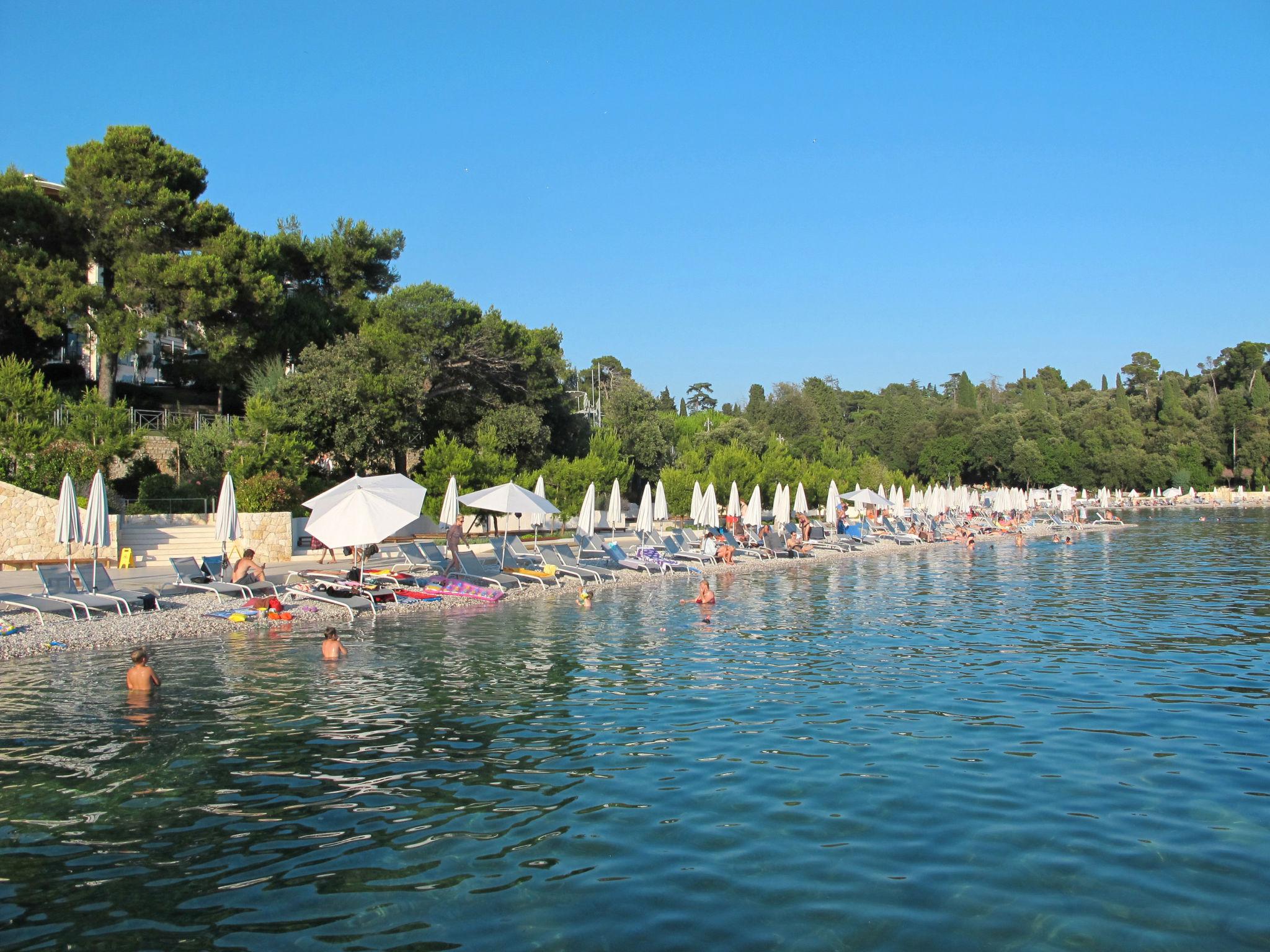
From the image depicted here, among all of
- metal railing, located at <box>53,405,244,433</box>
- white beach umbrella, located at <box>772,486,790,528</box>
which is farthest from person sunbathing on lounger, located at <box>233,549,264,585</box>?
white beach umbrella, located at <box>772,486,790,528</box>

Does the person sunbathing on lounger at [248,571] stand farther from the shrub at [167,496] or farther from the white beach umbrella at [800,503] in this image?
the white beach umbrella at [800,503]

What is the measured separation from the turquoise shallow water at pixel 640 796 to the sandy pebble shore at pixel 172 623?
68 cm

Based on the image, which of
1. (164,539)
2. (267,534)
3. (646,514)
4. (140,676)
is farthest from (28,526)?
(646,514)

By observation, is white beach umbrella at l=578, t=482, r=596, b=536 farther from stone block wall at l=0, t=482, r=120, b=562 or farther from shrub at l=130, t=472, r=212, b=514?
stone block wall at l=0, t=482, r=120, b=562

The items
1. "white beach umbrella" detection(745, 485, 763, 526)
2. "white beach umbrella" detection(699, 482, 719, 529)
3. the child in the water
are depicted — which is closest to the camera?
the child in the water

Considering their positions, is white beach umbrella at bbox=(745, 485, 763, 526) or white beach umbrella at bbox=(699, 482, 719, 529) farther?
white beach umbrella at bbox=(745, 485, 763, 526)

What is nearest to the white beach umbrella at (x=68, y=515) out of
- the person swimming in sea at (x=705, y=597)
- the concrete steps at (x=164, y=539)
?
the concrete steps at (x=164, y=539)

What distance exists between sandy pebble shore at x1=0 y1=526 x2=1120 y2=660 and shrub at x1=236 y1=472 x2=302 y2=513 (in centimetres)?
773

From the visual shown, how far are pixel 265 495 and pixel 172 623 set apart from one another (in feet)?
34.6

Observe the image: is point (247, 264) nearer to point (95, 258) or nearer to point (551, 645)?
point (95, 258)

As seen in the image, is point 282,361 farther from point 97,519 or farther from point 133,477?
point 97,519

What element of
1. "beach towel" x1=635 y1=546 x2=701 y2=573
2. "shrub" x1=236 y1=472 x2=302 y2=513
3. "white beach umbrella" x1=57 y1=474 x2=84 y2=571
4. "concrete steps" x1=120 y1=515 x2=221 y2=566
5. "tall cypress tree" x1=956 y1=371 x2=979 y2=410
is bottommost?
"beach towel" x1=635 y1=546 x2=701 y2=573

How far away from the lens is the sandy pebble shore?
45.2 feet

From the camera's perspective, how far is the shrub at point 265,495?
25391 millimetres
